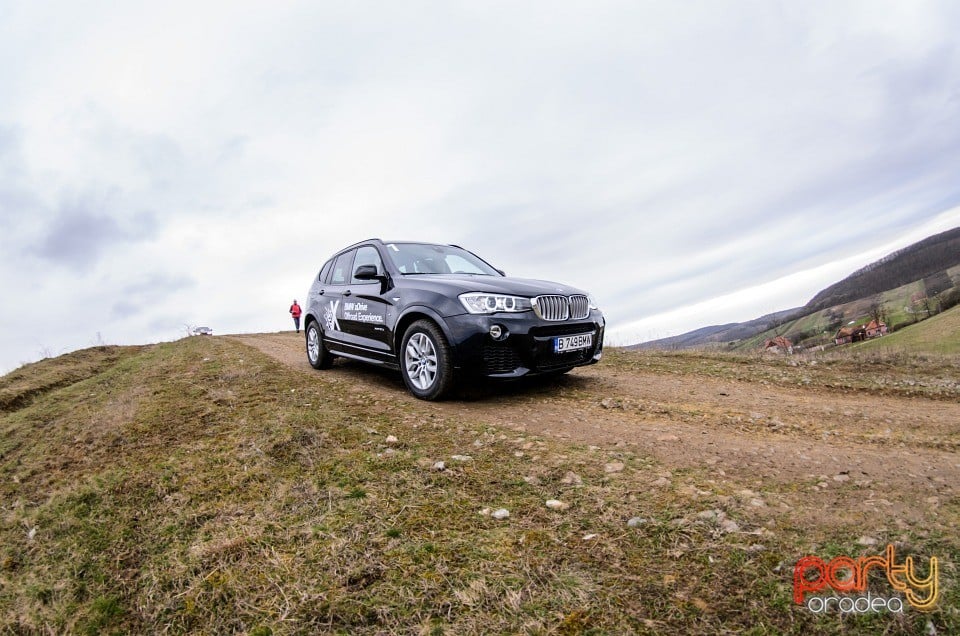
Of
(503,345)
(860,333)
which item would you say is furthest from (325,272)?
(860,333)

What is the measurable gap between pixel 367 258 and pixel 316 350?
1916 mm

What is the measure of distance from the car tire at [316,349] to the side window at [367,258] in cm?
130

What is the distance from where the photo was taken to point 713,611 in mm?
1501

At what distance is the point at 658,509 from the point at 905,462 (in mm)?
1706

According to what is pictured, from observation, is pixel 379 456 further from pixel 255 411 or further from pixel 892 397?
pixel 892 397

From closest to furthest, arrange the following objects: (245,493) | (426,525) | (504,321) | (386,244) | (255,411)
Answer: (426,525), (245,493), (255,411), (504,321), (386,244)

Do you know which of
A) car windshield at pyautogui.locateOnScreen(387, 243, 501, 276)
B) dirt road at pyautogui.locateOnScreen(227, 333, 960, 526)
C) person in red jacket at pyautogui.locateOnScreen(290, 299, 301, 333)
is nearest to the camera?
dirt road at pyautogui.locateOnScreen(227, 333, 960, 526)

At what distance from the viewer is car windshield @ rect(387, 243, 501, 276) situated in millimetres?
5660

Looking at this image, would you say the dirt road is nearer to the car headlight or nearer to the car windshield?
the car headlight

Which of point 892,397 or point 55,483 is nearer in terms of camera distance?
point 55,483

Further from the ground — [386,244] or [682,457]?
[386,244]

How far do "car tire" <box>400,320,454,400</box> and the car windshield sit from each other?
40.8 inches

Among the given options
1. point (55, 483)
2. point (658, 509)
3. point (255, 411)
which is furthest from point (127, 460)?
point (658, 509)

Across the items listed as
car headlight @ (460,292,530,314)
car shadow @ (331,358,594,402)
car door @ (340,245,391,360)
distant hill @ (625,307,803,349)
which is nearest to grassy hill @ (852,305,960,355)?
distant hill @ (625,307,803,349)
